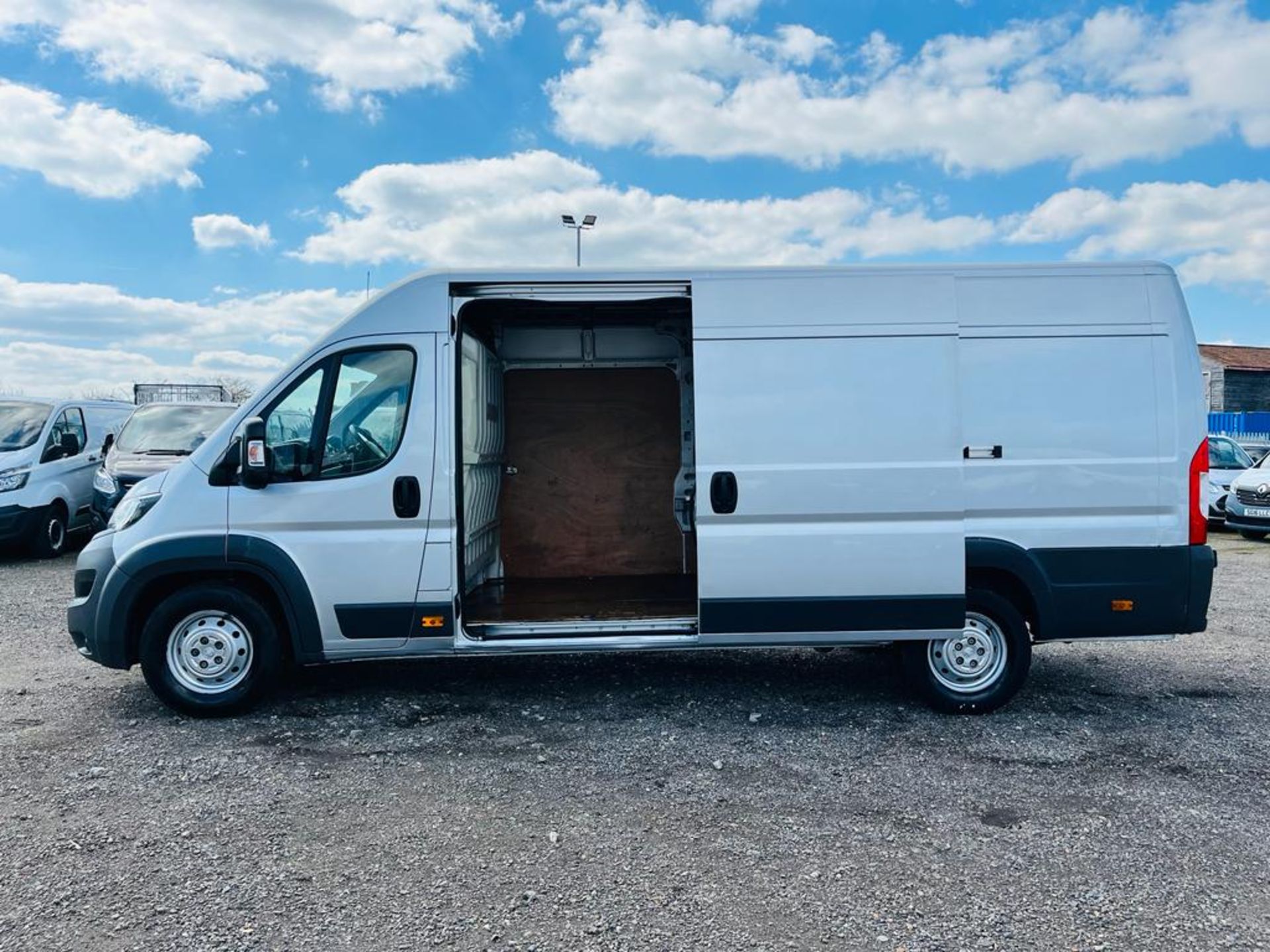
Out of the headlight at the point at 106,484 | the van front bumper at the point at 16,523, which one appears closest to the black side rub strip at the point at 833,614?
the headlight at the point at 106,484

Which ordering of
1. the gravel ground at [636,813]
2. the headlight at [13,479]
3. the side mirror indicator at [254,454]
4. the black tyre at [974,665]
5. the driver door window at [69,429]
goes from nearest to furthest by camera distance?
1. the gravel ground at [636,813]
2. the side mirror indicator at [254,454]
3. the black tyre at [974,665]
4. the headlight at [13,479]
5. the driver door window at [69,429]

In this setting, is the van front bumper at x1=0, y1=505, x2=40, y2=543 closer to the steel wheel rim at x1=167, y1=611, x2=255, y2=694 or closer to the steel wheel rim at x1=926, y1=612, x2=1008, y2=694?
the steel wheel rim at x1=167, y1=611, x2=255, y2=694

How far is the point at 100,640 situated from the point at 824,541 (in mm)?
3980

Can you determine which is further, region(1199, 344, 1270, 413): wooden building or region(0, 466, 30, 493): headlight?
→ region(1199, 344, 1270, 413): wooden building

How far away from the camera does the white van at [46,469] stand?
36.3ft

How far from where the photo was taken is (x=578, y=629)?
207 inches

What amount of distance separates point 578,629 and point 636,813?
1432 millimetres

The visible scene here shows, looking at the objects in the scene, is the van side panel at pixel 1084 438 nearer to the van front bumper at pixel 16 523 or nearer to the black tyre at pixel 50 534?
the van front bumper at pixel 16 523

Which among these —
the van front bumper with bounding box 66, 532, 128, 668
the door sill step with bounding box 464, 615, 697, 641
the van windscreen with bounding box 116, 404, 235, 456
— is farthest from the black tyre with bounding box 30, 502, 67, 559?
the door sill step with bounding box 464, 615, 697, 641

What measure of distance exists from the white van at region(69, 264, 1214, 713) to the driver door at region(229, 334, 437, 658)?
1cm

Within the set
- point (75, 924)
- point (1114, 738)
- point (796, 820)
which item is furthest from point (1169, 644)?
point (75, 924)

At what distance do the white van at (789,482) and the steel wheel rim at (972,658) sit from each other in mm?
111

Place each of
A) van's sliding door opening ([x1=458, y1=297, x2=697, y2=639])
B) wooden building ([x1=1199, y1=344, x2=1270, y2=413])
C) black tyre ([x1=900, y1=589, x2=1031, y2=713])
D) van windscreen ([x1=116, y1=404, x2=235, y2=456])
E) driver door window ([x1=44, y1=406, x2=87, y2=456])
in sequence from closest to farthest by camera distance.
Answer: black tyre ([x1=900, y1=589, x2=1031, y2=713]), van's sliding door opening ([x1=458, y1=297, x2=697, y2=639]), van windscreen ([x1=116, y1=404, x2=235, y2=456]), driver door window ([x1=44, y1=406, x2=87, y2=456]), wooden building ([x1=1199, y1=344, x2=1270, y2=413])

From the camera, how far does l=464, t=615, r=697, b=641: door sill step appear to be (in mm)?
5207
